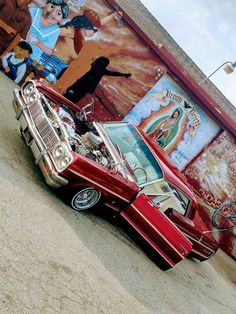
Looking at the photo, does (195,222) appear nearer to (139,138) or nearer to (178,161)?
(139,138)

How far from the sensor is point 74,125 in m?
7.34

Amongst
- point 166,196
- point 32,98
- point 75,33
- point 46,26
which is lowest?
point 32,98

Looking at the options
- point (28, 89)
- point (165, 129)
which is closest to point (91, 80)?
point (165, 129)

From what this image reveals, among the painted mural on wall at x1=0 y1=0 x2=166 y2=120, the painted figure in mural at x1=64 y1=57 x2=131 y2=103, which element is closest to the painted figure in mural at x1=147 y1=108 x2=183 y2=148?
the painted mural on wall at x1=0 y1=0 x2=166 y2=120

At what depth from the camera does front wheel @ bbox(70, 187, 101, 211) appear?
6185 millimetres

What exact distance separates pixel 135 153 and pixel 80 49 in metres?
6.06

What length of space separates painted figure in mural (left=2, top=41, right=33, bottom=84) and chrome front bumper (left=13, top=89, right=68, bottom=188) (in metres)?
5.44

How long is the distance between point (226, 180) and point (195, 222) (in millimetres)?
4734

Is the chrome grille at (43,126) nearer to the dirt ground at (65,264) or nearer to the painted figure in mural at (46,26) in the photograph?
the dirt ground at (65,264)

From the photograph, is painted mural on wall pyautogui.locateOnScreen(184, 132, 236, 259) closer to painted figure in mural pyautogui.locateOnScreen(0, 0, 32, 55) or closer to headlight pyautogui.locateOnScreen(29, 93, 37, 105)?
painted figure in mural pyautogui.locateOnScreen(0, 0, 32, 55)

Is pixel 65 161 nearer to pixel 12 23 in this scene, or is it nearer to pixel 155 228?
pixel 155 228

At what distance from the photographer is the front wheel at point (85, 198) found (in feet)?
20.3

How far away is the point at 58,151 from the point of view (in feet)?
19.7

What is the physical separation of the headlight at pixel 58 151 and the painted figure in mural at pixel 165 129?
7.15 metres
